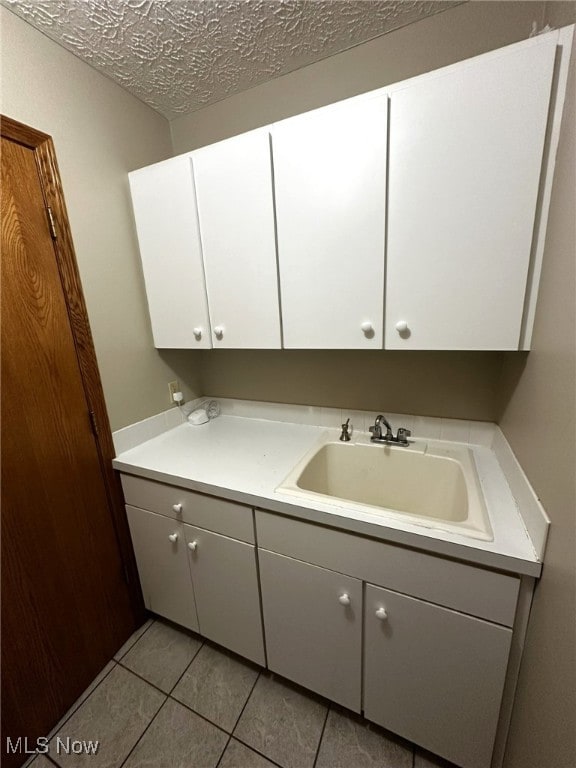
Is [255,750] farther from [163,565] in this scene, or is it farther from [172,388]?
[172,388]

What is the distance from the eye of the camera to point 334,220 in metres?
0.98

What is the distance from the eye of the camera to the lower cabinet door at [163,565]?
4.09 feet

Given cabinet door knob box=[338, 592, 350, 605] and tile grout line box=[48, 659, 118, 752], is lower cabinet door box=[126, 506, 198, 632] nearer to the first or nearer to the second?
tile grout line box=[48, 659, 118, 752]

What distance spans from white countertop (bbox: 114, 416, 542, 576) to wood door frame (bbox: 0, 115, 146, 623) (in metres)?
0.13

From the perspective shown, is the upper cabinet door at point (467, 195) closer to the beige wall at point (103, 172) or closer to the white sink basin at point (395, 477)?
the white sink basin at point (395, 477)

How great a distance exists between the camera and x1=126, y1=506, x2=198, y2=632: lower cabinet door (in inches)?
49.1

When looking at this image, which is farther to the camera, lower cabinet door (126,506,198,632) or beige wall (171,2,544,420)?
lower cabinet door (126,506,198,632)

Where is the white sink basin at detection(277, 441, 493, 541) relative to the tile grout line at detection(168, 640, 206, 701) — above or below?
above

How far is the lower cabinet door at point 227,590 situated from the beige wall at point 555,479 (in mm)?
789

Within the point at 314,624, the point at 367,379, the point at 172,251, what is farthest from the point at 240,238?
the point at 314,624

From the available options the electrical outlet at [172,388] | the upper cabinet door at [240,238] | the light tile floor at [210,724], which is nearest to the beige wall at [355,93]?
the electrical outlet at [172,388]

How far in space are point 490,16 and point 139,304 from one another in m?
1.64

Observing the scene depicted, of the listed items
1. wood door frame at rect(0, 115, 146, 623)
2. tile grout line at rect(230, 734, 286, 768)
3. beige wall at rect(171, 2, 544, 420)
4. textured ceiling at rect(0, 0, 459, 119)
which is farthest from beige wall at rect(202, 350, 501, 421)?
tile grout line at rect(230, 734, 286, 768)

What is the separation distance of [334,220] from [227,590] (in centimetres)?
141
